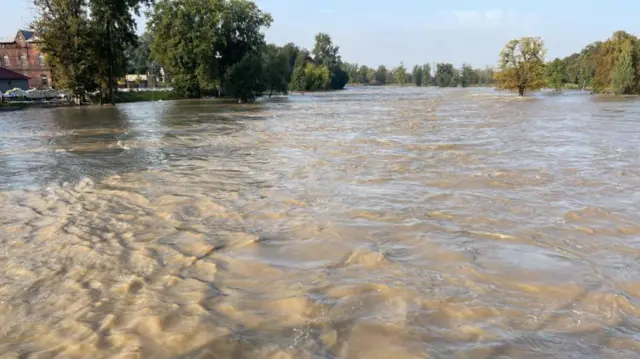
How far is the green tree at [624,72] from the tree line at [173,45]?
46.2m

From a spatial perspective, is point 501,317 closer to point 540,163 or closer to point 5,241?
point 5,241

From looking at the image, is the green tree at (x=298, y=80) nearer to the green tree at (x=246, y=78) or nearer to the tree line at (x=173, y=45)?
the tree line at (x=173, y=45)

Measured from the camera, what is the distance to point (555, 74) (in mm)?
101250

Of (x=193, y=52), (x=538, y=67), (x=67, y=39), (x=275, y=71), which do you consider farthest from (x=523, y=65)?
(x=67, y=39)

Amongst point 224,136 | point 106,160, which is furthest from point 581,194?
point 224,136

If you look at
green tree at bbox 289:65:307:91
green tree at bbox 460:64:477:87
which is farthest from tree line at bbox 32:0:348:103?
green tree at bbox 460:64:477:87

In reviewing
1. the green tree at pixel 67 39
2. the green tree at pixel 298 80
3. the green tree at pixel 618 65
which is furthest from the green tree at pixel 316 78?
the green tree at pixel 67 39

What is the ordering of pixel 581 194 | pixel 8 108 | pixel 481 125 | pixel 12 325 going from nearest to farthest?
pixel 12 325, pixel 581 194, pixel 481 125, pixel 8 108

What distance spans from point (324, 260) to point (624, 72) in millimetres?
73724

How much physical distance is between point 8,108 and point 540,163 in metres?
43.5

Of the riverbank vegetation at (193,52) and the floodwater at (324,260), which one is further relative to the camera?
the riverbank vegetation at (193,52)

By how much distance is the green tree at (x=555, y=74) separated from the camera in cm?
9981

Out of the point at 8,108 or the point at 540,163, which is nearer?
the point at 540,163

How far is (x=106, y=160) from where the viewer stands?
50.3ft
